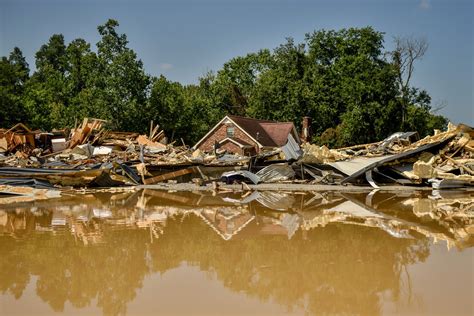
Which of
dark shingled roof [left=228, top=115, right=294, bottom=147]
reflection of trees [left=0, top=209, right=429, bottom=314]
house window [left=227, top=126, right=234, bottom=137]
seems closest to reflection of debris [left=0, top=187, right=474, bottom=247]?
reflection of trees [left=0, top=209, right=429, bottom=314]

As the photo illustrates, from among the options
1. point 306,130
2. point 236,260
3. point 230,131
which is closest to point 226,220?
point 236,260

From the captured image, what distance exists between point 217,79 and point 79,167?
1449 inches

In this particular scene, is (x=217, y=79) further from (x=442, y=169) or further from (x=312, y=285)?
(x=312, y=285)

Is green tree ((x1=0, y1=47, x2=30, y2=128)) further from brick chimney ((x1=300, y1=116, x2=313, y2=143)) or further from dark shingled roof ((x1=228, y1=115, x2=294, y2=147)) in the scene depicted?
brick chimney ((x1=300, y1=116, x2=313, y2=143))

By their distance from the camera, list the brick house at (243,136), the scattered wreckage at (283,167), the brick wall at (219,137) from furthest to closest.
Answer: the brick wall at (219,137) < the brick house at (243,136) < the scattered wreckage at (283,167)

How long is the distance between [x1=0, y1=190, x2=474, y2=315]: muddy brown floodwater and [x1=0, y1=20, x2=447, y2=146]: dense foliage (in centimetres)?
2868

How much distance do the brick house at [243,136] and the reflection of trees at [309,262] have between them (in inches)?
1029

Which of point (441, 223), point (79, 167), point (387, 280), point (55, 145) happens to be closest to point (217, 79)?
point (55, 145)

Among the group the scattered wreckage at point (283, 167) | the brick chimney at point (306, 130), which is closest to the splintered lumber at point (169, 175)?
the scattered wreckage at point (283, 167)

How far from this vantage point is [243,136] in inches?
1453

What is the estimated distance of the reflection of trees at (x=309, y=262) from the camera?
5497mm

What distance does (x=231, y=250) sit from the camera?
7.86 meters

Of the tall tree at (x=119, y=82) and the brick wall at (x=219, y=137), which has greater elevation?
the tall tree at (x=119, y=82)

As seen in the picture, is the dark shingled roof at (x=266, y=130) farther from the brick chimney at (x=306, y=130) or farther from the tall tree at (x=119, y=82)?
the tall tree at (x=119, y=82)
